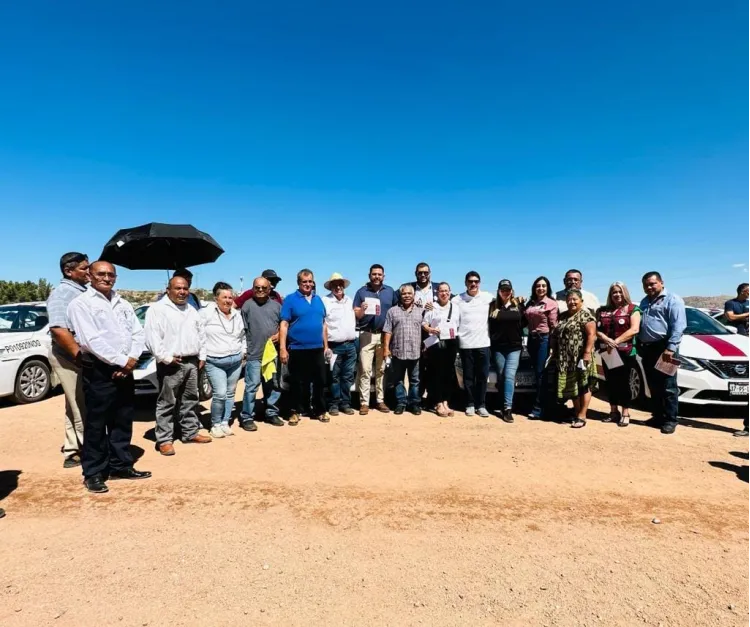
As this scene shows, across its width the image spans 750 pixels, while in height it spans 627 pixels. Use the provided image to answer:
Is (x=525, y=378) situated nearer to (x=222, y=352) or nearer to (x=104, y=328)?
(x=222, y=352)

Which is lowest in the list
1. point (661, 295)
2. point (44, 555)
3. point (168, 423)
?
point (44, 555)

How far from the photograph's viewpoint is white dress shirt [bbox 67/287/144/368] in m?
3.84

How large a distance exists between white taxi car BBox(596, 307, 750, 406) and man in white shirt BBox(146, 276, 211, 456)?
254 inches

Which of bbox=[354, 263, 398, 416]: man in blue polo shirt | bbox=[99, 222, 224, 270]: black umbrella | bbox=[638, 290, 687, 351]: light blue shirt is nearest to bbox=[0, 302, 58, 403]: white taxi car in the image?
bbox=[99, 222, 224, 270]: black umbrella

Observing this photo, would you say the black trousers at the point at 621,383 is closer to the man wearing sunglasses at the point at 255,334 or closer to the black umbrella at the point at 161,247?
the man wearing sunglasses at the point at 255,334

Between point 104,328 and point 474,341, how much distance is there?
465 cm

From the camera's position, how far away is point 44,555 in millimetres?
2904

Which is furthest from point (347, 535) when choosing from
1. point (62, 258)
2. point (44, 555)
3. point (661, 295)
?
point (661, 295)

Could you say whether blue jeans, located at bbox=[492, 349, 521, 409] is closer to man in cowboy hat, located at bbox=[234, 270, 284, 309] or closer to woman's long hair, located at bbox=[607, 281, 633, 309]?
woman's long hair, located at bbox=[607, 281, 633, 309]

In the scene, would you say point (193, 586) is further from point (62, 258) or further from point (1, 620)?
point (62, 258)

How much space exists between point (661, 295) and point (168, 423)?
656 centimetres

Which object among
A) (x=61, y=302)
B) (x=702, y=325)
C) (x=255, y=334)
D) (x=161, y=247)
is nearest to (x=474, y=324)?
(x=255, y=334)

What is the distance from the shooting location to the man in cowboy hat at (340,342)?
645cm

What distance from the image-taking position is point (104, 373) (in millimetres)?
3982
